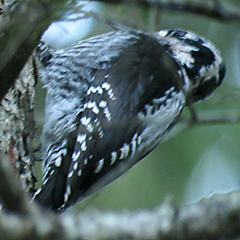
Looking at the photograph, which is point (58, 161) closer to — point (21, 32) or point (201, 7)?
point (201, 7)

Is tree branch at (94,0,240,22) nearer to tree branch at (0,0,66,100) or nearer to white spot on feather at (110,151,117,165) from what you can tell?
tree branch at (0,0,66,100)

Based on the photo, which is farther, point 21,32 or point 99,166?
point 99,166

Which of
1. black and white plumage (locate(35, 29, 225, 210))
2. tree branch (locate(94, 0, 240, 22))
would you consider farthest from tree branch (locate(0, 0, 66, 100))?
black and white plumage (locate(35, 29, 225, 210))

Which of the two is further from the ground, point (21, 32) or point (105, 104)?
point (21, 32)

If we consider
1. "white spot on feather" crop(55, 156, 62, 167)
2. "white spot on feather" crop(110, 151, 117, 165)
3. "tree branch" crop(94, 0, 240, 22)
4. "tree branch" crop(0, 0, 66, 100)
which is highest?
"tree branch" crop(0, 0, 66, 100)

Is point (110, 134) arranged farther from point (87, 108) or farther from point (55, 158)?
point (55, 158)

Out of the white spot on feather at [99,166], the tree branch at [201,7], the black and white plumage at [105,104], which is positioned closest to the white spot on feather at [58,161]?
the black and white plumage at [105,104]

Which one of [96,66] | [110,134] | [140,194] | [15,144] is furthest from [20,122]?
[140,194]

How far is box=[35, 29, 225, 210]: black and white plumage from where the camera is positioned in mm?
2406

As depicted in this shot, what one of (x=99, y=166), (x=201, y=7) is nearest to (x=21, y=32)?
(x=201, y=7)

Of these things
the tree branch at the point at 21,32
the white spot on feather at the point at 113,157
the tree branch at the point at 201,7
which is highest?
the tree branch at the point at 21,32

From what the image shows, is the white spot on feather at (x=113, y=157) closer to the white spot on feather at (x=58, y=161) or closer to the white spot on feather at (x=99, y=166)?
the white spot on feather at (x=99, y=166)

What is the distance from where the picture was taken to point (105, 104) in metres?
2.48

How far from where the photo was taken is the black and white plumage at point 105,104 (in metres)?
2.41
